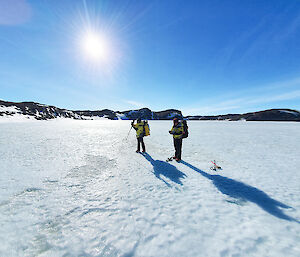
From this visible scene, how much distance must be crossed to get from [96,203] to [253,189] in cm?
519

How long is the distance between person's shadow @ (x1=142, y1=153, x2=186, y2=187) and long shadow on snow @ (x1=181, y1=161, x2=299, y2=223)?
3.93ft

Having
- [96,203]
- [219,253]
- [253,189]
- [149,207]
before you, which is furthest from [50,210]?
[253,189]

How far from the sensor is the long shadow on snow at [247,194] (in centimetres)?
374

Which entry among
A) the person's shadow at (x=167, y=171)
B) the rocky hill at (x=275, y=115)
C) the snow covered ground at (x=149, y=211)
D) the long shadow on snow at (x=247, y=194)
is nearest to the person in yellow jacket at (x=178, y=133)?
the person's shadow at (x=167, y=171)

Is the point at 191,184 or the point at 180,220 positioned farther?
the point at 191,184

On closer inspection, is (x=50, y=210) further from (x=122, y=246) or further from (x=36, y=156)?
(x=36, y=156)

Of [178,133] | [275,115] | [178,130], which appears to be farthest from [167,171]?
[275,115]

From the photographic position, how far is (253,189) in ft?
15.9

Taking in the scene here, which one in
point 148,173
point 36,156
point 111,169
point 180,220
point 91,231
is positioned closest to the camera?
point 91,231

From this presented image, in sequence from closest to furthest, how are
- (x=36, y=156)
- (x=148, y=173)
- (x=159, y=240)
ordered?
(x=159, y=240)
(x=148, y=173)
(x=36, y=156)

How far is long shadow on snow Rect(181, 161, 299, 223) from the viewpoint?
12.3 feet

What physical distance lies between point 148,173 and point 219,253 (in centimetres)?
401

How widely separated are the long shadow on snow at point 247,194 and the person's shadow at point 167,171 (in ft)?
3.93

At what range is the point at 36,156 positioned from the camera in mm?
8469
